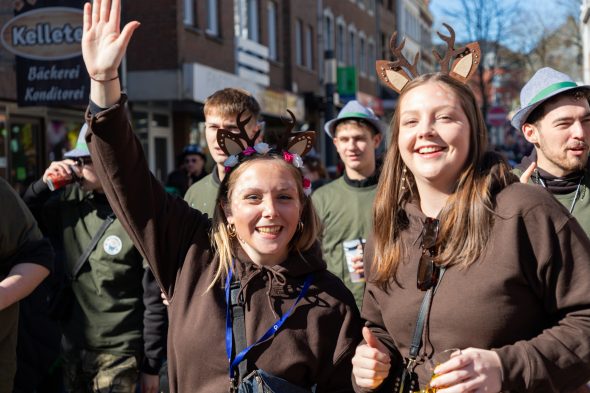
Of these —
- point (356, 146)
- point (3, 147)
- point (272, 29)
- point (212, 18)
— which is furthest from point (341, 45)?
point (356, 146)

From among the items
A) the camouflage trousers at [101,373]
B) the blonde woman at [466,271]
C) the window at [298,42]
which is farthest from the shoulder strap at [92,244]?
the window at [298,42]

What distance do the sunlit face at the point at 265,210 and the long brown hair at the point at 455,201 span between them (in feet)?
1.15

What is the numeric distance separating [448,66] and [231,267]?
1.09 meters

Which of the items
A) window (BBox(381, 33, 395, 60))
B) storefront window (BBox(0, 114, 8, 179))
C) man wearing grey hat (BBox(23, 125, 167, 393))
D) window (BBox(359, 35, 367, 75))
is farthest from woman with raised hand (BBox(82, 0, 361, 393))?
window (BBox(381, 33, 395, 60))

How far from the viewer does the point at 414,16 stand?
53.4m

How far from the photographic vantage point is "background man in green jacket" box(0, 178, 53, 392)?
4250 millimetres

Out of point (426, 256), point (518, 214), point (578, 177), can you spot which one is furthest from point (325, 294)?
point (578, 177)

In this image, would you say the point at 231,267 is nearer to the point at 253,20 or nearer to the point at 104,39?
the point at 104,39

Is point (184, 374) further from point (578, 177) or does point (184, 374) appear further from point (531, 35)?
point (531, 35)

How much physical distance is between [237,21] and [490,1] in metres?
7.55

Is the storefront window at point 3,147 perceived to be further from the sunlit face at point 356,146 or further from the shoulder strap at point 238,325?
the shoulder strap at point 238,325

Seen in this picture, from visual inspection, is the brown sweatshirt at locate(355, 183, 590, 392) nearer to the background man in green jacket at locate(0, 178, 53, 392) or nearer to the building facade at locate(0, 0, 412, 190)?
the background man in green jacket at locate(0, 178, 53, 392)

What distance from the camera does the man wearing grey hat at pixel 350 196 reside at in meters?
5.76

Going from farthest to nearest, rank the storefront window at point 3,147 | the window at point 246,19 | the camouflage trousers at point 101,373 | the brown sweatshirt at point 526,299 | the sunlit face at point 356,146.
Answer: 1. the window at point 246,19
2. the storefront window at point 3,147
3. the sunlit face at point 356,146
4. the camouflage trousers at point 101,373
5. the brown sweatshirt at point 526,299
